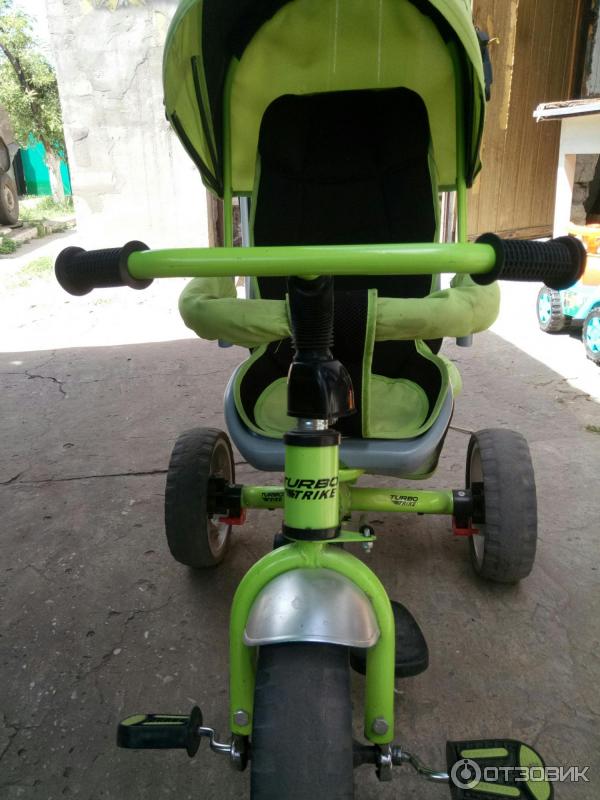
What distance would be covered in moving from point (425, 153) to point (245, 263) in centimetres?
124

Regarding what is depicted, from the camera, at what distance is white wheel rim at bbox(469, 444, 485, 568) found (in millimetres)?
1784

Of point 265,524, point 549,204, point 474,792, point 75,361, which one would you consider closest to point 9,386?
point 75,361

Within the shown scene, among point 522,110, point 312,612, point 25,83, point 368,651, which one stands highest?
point 25,83

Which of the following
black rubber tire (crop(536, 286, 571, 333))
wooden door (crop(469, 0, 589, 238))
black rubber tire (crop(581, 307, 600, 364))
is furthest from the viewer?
wooden door (crop(469, 0, 589, 238))

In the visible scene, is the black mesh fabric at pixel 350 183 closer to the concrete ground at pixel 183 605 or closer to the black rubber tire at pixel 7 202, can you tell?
the concrete ground at pixel 183 605

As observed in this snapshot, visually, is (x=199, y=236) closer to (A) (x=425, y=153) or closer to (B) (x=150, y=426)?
(B) (x=150, y=426)

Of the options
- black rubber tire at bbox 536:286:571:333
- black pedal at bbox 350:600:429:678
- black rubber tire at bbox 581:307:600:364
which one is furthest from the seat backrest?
black rubber tire at bbox 536:286:571:333

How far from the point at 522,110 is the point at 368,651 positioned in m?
7.01

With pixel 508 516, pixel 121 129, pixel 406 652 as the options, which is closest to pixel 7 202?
pixel 121 129

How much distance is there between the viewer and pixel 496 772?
1.01m

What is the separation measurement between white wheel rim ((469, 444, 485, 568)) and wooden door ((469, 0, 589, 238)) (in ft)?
15.9

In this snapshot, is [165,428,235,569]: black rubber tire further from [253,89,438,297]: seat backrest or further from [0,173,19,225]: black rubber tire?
[0,173,19,225]: black rubber tire

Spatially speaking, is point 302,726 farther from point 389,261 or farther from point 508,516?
point 508,516

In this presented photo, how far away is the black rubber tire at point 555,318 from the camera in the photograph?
3.99 meters
